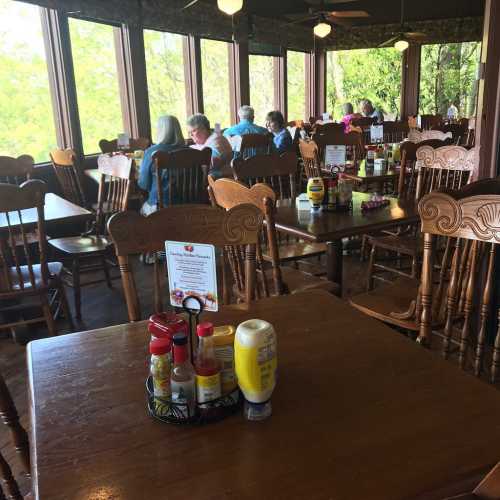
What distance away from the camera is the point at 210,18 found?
23.9ft

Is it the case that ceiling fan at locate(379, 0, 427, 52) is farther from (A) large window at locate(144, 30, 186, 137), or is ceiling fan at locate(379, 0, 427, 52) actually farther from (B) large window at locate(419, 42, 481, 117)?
(A) large window at locate(144, 30, 186, 137)

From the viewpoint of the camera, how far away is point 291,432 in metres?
0.84

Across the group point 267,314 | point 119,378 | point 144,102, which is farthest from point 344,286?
point 144,102

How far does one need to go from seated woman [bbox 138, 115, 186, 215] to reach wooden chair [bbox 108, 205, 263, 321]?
2.52 meters

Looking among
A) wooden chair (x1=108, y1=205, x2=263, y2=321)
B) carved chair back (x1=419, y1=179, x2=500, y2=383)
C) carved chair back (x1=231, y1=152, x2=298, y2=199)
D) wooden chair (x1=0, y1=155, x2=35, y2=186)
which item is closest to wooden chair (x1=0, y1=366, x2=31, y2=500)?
wooden chair (x1=108, y1=205, x2=263, y2=321)

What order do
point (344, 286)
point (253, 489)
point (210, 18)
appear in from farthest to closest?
point (210, 18)
point (344, 286)
point (253, 489)

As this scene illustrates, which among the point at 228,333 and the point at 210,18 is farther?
the point at 210,18

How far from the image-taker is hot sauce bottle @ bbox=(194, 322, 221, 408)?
84cm

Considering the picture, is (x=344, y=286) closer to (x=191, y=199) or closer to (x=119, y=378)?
(x=191, y=199)

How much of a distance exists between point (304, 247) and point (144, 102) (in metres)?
4.05

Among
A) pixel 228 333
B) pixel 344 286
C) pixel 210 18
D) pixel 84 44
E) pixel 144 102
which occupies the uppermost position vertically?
pixel 210 18

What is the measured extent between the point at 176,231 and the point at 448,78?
32.8ft

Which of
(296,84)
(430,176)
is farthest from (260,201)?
(296,84)

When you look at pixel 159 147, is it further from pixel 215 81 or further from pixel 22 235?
pixel 215 81
